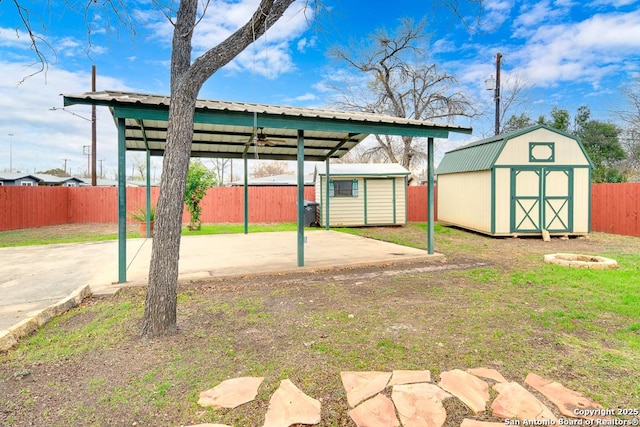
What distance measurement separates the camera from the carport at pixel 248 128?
→ 434 cm

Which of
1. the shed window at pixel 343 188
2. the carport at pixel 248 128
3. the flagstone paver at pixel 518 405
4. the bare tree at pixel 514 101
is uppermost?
the bare tree at pixel 514 101

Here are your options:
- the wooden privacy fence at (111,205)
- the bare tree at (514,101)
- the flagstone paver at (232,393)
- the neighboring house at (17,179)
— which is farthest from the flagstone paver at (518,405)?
the neighboring house at (17,179)

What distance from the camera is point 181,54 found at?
114 inches

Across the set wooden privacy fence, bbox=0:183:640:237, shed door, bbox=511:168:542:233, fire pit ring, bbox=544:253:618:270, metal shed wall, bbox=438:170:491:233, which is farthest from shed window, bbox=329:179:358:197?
fire pit ring, bbox=544:253:618:270

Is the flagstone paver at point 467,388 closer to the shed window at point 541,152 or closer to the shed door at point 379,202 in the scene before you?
the shed window at point 541,152

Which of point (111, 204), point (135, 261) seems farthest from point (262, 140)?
point (111, 204)

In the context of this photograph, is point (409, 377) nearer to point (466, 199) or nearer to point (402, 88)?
point (466, 199)

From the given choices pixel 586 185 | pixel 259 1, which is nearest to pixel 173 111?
pixel 259 1

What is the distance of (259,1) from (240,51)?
0.46 metres

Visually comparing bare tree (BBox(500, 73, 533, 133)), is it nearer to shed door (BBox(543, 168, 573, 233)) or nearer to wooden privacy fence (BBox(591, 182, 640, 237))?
wooden privacy fence (BBox(591, 182, 640, 237))

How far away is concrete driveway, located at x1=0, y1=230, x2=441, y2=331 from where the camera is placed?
400cm

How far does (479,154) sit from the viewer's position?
10.6m

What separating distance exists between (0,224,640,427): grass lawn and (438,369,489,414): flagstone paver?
0.06 meters

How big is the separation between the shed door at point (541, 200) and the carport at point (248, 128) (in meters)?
4.56
